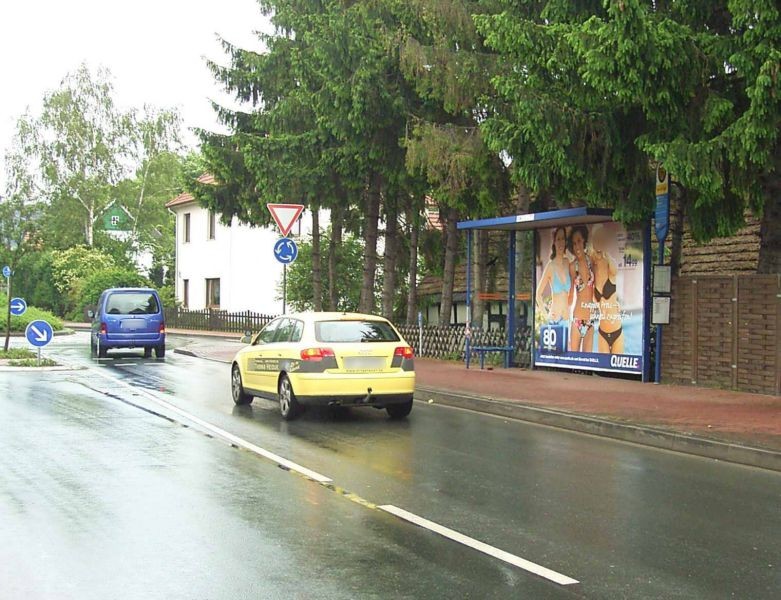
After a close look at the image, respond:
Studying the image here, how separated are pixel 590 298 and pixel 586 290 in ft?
0.63

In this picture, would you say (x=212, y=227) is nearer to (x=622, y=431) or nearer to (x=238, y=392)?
(x=238, y=392)

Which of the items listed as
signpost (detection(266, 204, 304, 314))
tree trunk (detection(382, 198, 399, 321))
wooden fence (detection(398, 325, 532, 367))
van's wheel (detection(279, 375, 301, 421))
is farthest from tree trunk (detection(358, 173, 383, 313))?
van's wheel (detection(279, 375, 301, 421))

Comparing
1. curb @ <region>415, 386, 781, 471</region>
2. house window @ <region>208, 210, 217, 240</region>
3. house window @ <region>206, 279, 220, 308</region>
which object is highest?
house window @ <region>208, 210, 217, 240</region>

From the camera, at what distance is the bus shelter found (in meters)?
16.1

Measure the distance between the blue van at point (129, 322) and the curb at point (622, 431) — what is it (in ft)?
37.7

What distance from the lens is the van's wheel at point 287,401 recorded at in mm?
12336

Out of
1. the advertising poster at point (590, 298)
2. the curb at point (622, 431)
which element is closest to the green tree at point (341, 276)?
the advertising poster at point (590, 298)

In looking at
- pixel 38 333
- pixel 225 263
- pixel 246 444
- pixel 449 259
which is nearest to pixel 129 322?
pixel 38 333

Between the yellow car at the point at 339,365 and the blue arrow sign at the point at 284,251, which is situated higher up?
the blue arrow sign at the point at 284,251

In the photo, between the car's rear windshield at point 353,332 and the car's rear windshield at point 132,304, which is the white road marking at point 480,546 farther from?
the car's rear windshield at point 132,304

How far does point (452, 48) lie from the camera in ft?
60.0

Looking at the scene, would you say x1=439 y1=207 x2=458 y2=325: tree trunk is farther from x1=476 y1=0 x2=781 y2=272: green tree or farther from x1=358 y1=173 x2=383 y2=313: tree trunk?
x1=476 y1=0 x2=781 y2=272: green tree

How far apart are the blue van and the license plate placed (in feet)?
44.1

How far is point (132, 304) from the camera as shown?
24.6m
